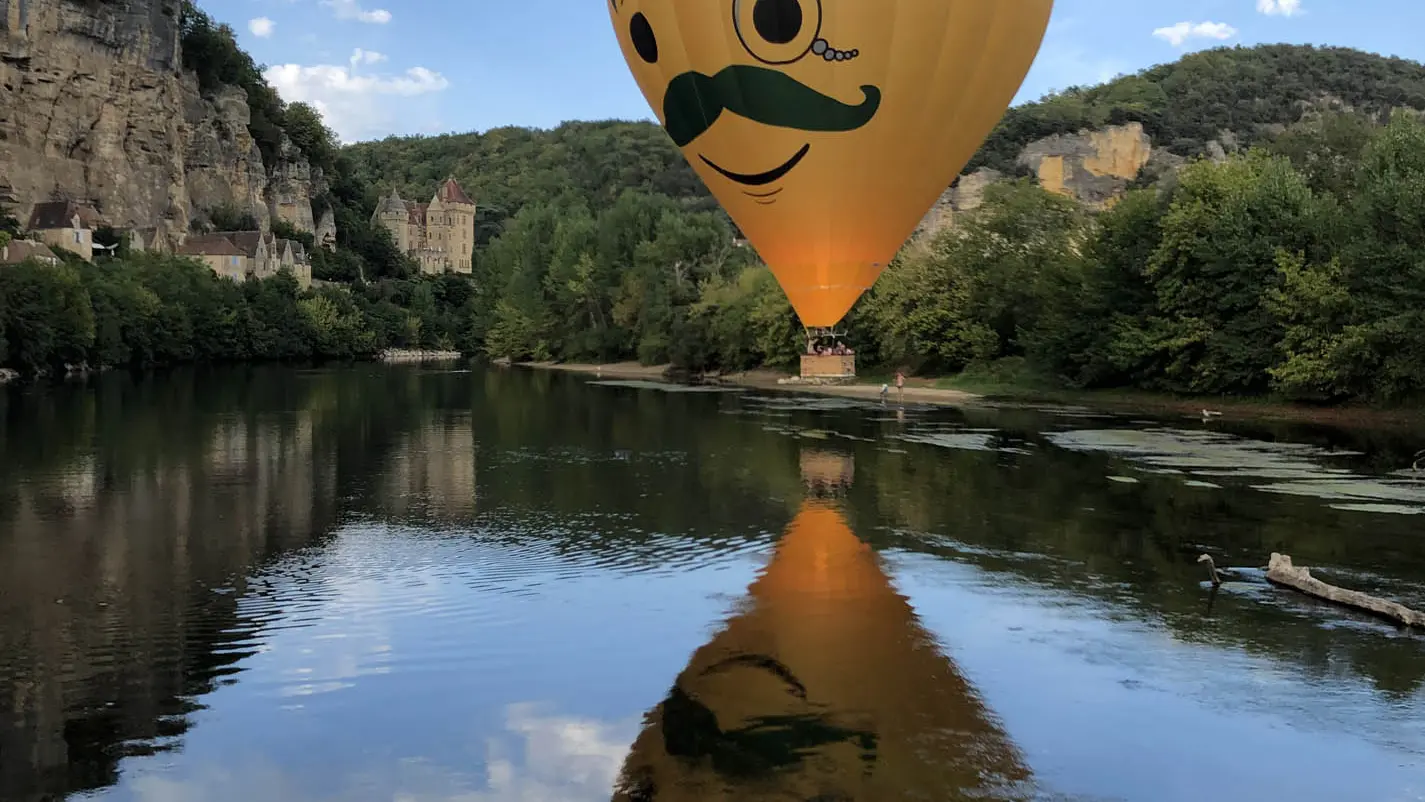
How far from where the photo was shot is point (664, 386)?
52.3 metres

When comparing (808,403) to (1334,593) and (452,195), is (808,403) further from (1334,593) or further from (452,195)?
(452,195)

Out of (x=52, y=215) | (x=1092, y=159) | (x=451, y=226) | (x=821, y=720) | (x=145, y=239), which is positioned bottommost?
(x=821, y=720)

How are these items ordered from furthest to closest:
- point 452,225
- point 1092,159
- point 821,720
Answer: point 452,225, point 1092,159, point 821,720

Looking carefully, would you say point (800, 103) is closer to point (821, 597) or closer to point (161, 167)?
point (821, 597)

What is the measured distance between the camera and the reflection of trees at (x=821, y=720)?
7234mm

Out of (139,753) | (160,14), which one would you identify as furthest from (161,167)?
(139,753)

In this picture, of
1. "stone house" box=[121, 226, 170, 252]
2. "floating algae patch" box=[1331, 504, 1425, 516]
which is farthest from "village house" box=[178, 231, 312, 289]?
"floating algae patch" box=[1331, 504, 1425, 516]

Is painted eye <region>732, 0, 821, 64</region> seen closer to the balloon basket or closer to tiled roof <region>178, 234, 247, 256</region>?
the balloon basket

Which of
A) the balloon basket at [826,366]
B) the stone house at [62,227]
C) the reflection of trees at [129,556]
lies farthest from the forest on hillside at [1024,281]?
the reflection of trees at [129,556]

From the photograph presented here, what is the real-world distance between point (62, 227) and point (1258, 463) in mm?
64857

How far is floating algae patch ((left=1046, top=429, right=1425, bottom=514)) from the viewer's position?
59.1 ft

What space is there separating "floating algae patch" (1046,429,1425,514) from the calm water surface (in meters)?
0.20

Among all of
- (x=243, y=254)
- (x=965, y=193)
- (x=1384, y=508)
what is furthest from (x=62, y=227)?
(x=1384, y=508)

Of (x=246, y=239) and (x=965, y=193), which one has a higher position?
(x=965, y=193)
